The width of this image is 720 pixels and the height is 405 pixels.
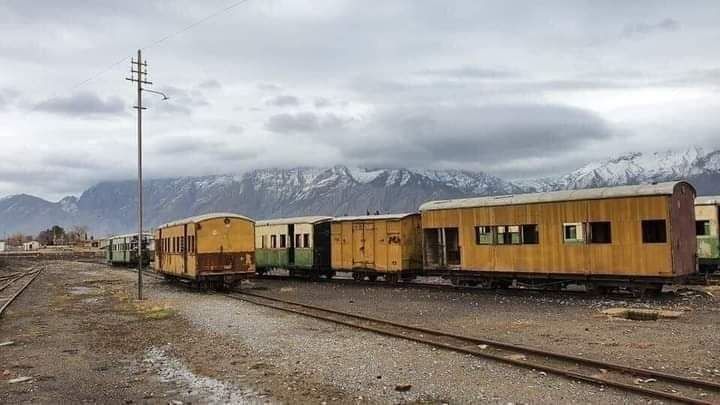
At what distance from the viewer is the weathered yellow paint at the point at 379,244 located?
2678 centimetres

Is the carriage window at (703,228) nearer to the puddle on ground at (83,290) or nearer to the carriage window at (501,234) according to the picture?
the carriage window at (501,234)

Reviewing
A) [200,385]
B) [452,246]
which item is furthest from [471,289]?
[200,385]

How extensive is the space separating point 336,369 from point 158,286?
877 inches

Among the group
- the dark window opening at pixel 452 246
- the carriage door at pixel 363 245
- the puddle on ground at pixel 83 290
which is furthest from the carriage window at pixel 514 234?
the puddle on ground at pixel 83 290

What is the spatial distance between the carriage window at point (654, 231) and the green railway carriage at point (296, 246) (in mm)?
16850

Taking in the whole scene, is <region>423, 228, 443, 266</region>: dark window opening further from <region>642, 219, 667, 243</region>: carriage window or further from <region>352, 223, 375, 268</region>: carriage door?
<region>642, 219, 667, 243</region>: carriage window

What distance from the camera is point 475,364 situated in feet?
35.1

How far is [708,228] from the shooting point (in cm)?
2597

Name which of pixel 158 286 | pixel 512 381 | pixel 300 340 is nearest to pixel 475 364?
pixel 512 381

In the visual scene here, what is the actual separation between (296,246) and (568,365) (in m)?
23.7

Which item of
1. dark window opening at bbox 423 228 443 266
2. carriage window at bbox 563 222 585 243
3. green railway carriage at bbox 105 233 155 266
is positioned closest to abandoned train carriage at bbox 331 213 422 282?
dark window opening at bbox 423 228 443 266

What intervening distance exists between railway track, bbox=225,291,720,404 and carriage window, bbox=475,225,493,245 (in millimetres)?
8398

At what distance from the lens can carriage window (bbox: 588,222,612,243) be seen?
63.9ft

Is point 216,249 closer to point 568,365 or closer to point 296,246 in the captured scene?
point 296,246
